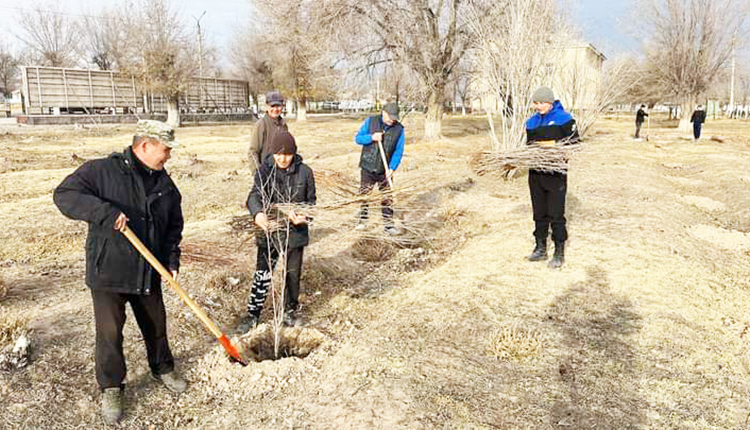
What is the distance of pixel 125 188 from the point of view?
2752mm

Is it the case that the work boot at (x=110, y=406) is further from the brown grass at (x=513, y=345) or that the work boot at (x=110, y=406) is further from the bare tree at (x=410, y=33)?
the bare tree at (x=410, y=33)

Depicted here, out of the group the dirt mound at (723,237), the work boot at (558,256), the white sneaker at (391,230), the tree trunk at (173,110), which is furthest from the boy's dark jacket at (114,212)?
the tree trunk at (173,110)

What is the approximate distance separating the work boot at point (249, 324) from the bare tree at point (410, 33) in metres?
14.9

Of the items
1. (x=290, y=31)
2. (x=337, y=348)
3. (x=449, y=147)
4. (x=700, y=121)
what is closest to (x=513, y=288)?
(x=337, y=348)

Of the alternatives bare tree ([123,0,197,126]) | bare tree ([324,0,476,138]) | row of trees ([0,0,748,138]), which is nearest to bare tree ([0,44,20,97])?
row of trees ([0,0,748,138])

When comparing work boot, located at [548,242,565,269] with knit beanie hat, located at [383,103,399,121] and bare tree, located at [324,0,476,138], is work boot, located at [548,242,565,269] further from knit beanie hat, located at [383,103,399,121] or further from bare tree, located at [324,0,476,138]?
bare tree, located at [324,0,476,138]

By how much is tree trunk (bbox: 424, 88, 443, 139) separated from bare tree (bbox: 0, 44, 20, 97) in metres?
41.0

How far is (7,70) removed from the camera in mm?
44719

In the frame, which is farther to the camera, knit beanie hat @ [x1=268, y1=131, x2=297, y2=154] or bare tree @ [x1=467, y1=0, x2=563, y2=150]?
bare tree @ [x1=467, y1=0, x2=563, y2=150]

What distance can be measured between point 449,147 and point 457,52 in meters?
A: 3.27

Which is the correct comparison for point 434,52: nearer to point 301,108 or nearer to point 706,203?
point 706,203

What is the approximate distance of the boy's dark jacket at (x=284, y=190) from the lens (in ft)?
12.5

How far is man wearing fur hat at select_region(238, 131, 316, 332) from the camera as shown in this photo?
3.77 m

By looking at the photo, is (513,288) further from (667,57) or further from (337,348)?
(667,57)
